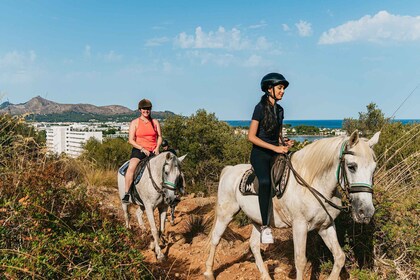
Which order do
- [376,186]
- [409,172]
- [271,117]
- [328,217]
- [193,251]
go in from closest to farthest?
[328,217] → [271,117] → [376,186] → [409,172] → [193,251]

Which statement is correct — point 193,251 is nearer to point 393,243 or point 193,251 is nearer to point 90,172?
point 393,243

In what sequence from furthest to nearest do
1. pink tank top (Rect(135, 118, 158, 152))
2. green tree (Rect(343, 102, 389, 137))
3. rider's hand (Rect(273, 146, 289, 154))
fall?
green tree (Rect(343, 102, 389, 137))
pink tank top (Rect(135, 118, 158, 152))
rider's hand (Rect(273, 146, 289, 154))

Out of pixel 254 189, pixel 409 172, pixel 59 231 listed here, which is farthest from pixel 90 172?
pixel 409 172

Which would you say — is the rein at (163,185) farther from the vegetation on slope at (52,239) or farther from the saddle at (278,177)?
the saddle at (278,177)

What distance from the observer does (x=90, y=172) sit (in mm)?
13062

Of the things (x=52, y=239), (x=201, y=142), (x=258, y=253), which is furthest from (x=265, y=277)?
(x=201, y=142)

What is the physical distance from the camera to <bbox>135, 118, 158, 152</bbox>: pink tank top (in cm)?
744

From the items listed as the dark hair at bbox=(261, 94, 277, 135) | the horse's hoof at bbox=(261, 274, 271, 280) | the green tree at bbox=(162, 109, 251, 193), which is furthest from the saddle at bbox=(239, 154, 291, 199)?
the green tree at bbox=(162, 109, 251, 193)

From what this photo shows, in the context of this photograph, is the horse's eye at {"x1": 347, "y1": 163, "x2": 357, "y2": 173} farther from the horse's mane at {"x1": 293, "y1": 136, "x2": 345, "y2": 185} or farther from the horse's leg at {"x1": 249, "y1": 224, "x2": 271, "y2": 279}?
the horse's leg at {"x1": 249, "y1": 224, "x2": 271, "y2": 279}

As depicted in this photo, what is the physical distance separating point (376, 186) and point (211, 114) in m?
16.5

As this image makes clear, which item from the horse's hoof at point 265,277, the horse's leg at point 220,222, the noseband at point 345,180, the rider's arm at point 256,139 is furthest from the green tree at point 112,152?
the noseband at point 345,180

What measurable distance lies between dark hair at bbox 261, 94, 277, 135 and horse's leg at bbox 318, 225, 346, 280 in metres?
1.46

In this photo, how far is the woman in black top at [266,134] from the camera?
4.52 metres

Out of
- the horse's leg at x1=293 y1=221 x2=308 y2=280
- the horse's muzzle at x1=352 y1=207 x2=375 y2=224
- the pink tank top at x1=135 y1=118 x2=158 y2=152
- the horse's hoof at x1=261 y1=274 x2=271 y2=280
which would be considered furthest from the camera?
the pink tank top at x1=135 y1=118 x2=158 y2=152
